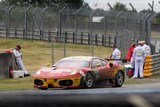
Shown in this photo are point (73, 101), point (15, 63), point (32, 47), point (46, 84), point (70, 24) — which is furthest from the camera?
point (70, 24)

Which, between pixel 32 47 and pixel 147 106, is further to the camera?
pixel 32 47

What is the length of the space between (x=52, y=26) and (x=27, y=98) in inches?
1649

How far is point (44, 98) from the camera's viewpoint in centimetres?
153

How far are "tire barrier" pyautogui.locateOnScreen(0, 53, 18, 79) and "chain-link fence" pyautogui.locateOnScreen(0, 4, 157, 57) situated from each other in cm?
1758

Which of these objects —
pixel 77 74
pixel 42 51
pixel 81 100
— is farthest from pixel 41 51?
pixel 81 100

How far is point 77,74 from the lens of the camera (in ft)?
53.4

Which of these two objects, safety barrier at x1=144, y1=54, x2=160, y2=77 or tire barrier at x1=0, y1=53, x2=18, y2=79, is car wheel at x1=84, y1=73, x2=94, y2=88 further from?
safety barrier at x1=144, y1=54, x2=160, y2=77

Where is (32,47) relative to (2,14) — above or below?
below

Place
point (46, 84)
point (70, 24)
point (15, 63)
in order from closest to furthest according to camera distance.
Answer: point (46, 84) < point (15, 63) < point (70, 24)

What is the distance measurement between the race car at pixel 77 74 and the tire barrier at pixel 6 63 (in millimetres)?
4187

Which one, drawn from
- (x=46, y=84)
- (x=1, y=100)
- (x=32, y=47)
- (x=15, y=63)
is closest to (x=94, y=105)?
(x=1, y=100)

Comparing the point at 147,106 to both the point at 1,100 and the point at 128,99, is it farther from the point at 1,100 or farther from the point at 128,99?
the point at 1,100

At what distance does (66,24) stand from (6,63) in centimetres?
2191

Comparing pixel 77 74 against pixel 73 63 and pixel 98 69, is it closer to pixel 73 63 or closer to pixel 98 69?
pixel 73 63
